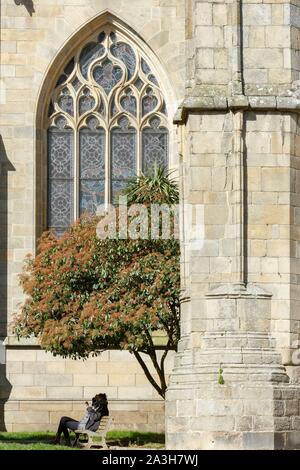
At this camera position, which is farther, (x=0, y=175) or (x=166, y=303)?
(x=0, y=175)

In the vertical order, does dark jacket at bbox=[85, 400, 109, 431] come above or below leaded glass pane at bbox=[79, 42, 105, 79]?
below

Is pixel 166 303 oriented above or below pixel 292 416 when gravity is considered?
above

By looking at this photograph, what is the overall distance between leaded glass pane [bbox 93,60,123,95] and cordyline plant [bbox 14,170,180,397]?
565cm

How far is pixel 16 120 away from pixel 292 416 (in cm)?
1427

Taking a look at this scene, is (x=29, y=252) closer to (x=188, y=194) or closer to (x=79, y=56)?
(x=79, y=56)

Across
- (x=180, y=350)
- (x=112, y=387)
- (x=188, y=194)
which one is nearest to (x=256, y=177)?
(x=188, y=194)

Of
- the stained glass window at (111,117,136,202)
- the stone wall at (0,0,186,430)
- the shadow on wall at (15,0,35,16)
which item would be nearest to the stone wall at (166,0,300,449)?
the stone wall at (0,0,186,430)

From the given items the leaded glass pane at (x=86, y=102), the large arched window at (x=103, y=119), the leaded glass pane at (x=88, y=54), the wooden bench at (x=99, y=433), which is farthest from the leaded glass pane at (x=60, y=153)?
the wooden bench at (x=99, y=433)

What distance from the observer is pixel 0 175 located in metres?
32.9

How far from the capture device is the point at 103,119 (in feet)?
112

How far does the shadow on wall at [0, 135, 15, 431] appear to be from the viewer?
32312 mm

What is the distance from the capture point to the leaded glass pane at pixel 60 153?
111 feet

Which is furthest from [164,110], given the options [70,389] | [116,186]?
[70,389]

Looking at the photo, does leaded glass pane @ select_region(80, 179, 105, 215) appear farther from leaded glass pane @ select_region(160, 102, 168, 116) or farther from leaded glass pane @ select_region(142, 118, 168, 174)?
leaded glass pane @ select_region(160, 102, 168, 116)
